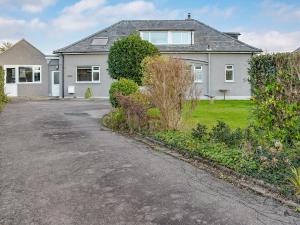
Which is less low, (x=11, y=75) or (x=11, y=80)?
(x=11, y=75)

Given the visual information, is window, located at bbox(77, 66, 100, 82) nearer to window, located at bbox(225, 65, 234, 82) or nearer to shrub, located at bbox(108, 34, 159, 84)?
window, located at bbox(225, 65, 234, 82)

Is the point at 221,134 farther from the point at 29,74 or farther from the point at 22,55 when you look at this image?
the point at 22,55

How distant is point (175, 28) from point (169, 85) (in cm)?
2329

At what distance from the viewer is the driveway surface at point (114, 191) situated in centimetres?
577

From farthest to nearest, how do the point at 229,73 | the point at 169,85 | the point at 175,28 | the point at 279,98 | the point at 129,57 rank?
the point at 229,73, the point at 175,28, the point at 129,57, the point at 169,85, the point at 279,98

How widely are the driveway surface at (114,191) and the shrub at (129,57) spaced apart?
11827 mm

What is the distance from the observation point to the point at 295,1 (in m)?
17.8

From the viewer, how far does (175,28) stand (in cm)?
3534

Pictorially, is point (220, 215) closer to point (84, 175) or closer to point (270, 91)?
point (84, 175)

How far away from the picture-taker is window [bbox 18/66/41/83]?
3875 centimetres

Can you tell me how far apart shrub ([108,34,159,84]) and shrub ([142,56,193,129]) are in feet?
31.6

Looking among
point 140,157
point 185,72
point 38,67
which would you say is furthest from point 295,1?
point 38,67

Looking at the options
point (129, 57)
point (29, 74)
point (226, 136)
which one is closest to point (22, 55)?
point (29, 74)

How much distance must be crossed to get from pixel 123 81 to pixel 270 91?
831 centimetres
